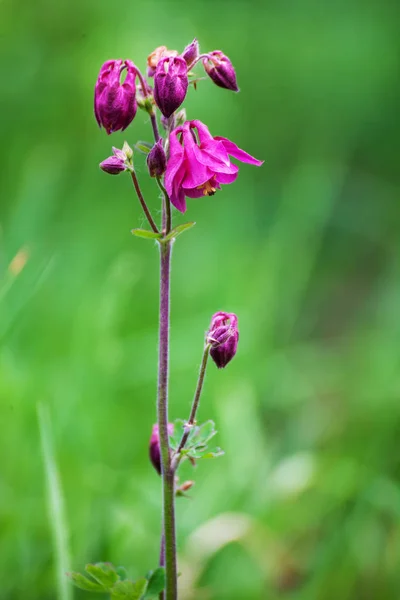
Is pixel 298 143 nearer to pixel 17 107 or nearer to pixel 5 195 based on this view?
pixel 17 107

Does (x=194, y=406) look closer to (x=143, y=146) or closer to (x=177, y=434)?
(x=177, y=434)

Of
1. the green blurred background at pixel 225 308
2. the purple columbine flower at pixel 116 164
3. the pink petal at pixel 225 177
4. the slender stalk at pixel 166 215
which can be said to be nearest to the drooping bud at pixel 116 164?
Result: the purple columbine flower at pixel 116 164

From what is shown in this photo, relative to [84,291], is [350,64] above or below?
above

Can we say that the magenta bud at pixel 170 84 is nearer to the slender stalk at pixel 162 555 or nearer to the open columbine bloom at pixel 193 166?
the open columbine bloom at pixel 193 166

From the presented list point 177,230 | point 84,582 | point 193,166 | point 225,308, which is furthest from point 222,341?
point 225,308

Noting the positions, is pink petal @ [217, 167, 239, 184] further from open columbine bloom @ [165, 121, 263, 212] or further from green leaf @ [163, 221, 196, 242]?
green leaf @ [163, 221, 196, 242]

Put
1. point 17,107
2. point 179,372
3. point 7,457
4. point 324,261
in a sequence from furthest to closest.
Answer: point 324,261
point 17,107
point 179,372
point 7,457

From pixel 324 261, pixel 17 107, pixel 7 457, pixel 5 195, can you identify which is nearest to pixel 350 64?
pixel 324 261
